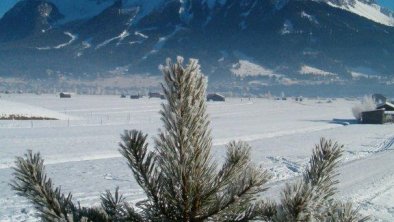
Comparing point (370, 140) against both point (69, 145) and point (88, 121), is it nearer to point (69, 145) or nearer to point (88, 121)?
point (69, 145)

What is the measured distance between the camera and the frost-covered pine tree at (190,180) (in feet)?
6.93

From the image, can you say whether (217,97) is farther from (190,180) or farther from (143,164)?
(190,180)

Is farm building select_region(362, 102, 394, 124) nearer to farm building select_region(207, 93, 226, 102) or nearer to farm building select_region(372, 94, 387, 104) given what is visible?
→ farm building select_region(372, 94, 387, 104)

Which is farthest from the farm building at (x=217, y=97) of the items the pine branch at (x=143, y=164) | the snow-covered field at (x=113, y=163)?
the pine branch at (x=143, y=164)

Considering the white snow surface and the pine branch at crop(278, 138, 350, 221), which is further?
the white snow surface

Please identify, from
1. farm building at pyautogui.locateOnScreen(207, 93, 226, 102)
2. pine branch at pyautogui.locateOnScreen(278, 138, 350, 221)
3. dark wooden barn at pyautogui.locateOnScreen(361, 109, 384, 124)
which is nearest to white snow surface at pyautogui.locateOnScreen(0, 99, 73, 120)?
dark wooden barn at pyautogui.locateOnScreen(361, 109, 384, 124)

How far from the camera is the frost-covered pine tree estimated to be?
211 centimetres

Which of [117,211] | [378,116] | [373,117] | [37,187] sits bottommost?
[373,117]

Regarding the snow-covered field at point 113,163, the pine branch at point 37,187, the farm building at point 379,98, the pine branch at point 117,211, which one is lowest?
the snow-covered field at point 113,163

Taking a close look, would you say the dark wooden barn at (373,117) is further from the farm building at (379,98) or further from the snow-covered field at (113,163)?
the farm building at (379,98)

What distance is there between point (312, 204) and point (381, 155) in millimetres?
34159

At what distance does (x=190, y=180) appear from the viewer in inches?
90.4

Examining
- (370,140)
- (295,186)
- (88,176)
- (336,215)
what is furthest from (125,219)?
(370,140)

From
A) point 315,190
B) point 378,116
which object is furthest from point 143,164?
point 378,116
